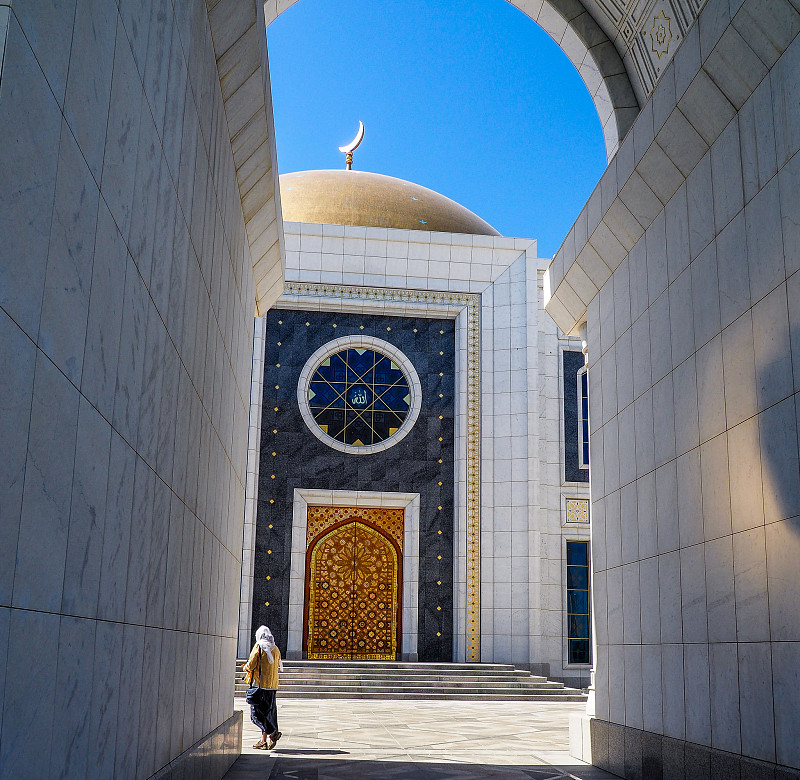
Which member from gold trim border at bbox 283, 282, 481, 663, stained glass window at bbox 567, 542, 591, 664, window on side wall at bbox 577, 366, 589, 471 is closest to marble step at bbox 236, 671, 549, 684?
gold trim border at bbox 283, 282, 481, 663

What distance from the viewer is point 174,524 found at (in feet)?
12.7

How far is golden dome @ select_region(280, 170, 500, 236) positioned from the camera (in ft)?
56.3

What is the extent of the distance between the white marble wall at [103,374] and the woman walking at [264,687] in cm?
229

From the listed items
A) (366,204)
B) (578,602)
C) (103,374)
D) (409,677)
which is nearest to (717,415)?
(103,374)

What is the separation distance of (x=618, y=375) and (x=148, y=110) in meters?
4.32

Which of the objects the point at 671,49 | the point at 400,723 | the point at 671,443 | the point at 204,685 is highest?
the point at 671,49

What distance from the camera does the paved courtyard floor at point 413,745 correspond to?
5918 millimetres

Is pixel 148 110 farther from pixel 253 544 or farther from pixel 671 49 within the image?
pixel 253 544

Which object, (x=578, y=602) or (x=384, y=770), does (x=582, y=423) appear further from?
(x=384, y=770)

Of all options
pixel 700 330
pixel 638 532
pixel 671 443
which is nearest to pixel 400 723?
pixel 638 532

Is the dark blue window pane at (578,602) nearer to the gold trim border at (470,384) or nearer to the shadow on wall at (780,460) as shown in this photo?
the gold trim border at (470,384)

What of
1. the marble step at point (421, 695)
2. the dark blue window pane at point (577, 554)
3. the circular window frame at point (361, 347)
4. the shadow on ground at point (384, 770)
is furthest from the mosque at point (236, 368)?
the dark blue window pane at point (577, 554)

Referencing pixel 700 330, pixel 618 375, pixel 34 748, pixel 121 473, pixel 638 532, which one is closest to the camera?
pixel 34 748

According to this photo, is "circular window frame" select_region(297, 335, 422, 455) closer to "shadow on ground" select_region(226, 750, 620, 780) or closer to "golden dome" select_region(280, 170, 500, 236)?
"golden dome" select_region(280, 170, 500, 236)
